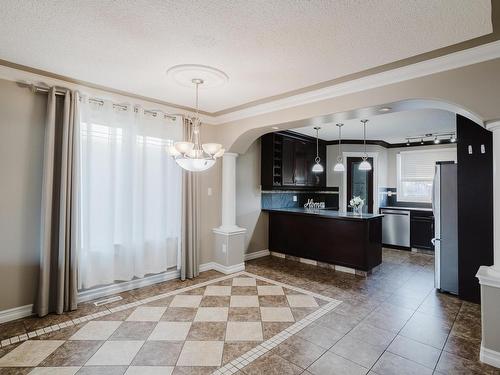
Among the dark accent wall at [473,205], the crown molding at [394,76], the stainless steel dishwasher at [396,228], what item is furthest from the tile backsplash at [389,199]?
the crown molding at [394,76]

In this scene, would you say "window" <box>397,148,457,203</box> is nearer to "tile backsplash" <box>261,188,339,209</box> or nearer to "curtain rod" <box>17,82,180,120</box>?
"tile backsplash" <box>261,188,339,209</box>

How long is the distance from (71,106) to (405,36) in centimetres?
340

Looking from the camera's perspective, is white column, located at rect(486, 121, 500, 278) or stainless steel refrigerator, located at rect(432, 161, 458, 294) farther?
stainless steel refrigerator, located at rect(432, 161, 458, 294)

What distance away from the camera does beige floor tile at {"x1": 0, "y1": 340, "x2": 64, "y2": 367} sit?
2.24 m

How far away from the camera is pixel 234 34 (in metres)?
2.17

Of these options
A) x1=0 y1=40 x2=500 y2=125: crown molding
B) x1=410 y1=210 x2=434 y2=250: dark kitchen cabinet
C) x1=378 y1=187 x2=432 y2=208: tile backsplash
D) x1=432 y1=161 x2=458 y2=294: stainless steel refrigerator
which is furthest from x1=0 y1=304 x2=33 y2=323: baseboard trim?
x1=378 y1=187 x2=432 y2=208: tile backsplash

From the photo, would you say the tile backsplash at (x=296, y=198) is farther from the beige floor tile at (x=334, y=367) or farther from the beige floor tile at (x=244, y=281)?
the beige floor tile at (x=334, y=367)

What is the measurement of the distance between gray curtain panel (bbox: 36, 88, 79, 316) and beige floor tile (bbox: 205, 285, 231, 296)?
157 centimetres

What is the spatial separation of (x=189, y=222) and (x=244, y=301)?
146 centimetres

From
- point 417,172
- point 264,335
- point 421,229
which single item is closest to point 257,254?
point 264,335

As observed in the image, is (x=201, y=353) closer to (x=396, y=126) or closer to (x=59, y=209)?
(x=59, y=209)

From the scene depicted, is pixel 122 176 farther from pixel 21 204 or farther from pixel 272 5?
pixel 272 5

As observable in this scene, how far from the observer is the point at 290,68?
2.75m

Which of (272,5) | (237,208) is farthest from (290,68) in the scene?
(237,208)
